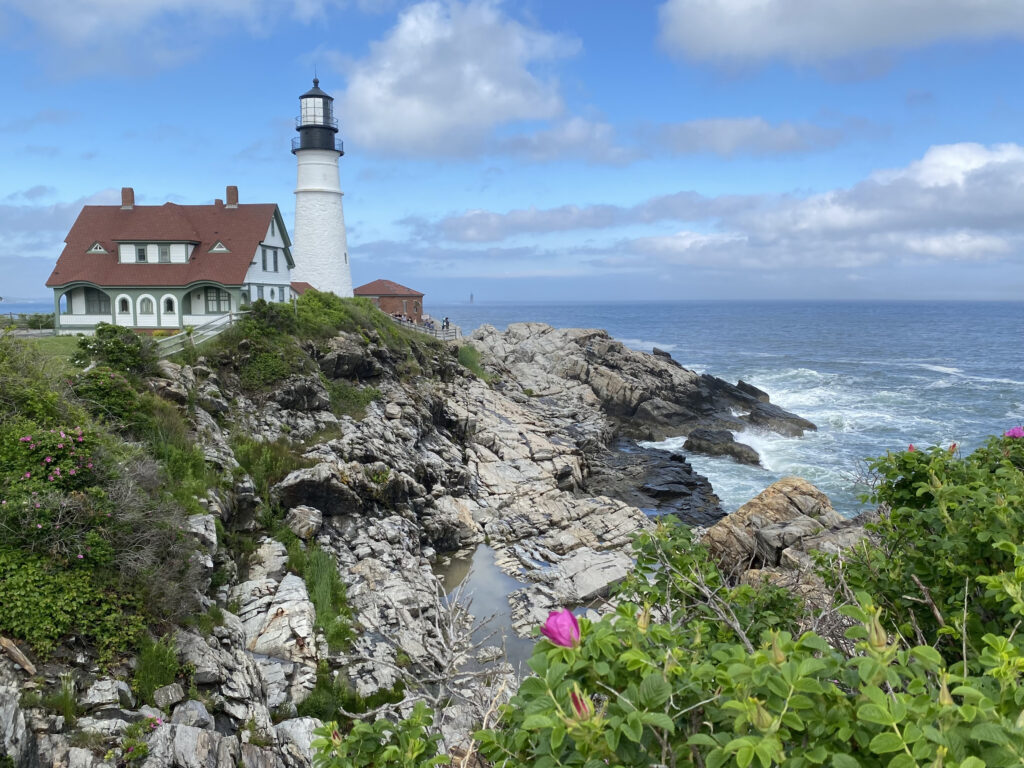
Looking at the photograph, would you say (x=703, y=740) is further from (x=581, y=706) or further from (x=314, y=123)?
(x=314, y=123)

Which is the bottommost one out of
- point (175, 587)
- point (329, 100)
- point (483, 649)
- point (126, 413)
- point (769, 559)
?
point (483, 649)

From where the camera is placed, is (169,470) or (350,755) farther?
(169,470)

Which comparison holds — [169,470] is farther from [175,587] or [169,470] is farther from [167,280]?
[167,280]

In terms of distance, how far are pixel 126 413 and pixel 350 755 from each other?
1414 centimetres

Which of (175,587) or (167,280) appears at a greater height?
(167,280)

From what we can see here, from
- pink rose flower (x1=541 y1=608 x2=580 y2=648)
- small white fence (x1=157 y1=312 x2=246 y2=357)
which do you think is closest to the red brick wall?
small white fence (x1=157 y1=312 x2=246 y2=357)

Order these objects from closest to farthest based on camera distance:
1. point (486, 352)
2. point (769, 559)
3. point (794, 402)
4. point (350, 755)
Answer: point (350, 755), point (769, 559), point (486, 352), point (794, 402)

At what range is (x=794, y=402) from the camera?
5550 centimetres

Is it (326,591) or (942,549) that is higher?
(942,549)

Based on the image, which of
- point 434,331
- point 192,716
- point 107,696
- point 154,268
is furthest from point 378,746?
point 434,331

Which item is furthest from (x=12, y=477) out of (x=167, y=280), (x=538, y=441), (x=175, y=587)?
(x=167, y=280)

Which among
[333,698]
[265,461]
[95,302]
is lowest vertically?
[333,698]

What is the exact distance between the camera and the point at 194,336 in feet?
77.7

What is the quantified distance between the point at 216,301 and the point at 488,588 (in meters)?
22.3
